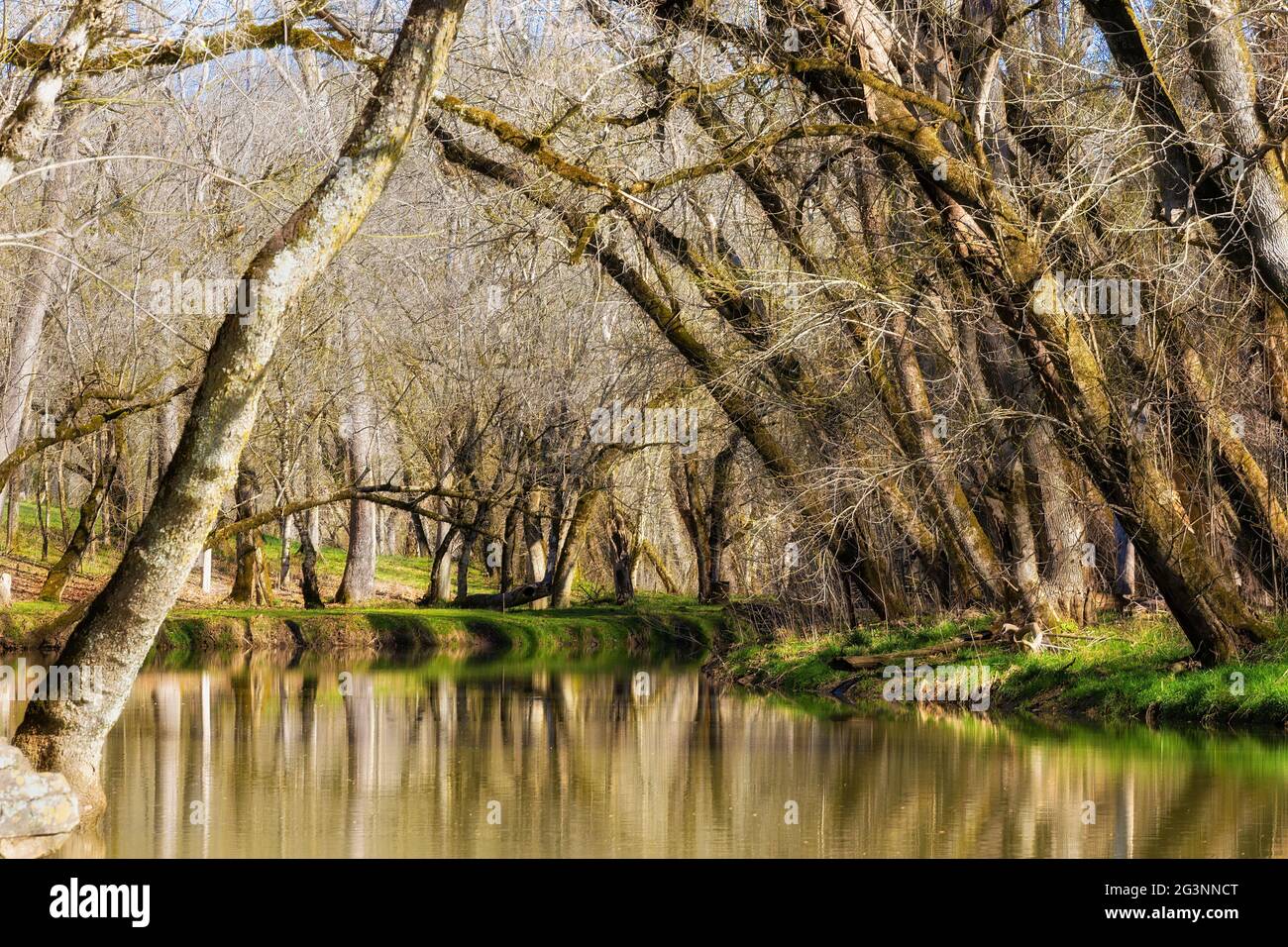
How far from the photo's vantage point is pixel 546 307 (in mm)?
26609

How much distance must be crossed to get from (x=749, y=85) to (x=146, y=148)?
25.4 ft

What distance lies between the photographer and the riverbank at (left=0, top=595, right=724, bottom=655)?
22.9 meters

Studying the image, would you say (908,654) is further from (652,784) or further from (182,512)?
(182,512)

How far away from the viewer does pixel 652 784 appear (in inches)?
430

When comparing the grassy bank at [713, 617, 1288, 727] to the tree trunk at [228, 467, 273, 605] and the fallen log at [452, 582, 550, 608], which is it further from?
the tree trunk at [228, 467, 273, 605]

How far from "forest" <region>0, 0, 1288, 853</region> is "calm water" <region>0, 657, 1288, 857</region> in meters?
0.67

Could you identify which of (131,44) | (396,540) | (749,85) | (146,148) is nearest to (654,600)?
(146,148)

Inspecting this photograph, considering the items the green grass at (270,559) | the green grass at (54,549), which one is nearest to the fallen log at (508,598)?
the green grass at (270,559)

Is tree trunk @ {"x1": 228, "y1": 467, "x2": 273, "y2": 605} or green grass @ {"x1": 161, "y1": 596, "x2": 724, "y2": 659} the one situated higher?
tree trunk @ {"x1": 228, "y1": 467, "x2": 273, "y2": 605}

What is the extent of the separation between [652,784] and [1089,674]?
6.02 meters

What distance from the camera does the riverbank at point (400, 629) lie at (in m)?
22.9

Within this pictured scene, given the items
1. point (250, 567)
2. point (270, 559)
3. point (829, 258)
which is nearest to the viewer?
point (829, 258)

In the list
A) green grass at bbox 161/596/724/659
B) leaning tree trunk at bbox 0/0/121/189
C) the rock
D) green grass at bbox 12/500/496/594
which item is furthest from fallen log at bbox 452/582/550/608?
the rock

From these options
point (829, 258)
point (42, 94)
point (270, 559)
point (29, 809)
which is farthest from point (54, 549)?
point (29, 809)
